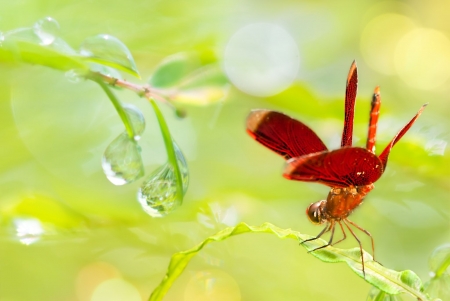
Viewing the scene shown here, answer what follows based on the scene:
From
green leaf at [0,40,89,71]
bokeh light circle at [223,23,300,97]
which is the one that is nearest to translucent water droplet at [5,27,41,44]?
green leaf at [0,40,89,71]

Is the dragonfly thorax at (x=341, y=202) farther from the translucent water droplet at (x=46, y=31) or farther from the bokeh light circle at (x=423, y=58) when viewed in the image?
the bokeh light circle at (x=423, y=58)

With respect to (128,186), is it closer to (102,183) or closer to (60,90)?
(102,183)

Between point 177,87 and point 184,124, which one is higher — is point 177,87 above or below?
above

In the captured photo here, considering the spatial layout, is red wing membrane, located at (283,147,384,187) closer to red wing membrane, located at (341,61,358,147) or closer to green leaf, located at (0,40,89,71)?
red wing membrane, located at (341,61,358,147)

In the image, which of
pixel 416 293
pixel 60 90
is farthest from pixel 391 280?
pixel 60 90

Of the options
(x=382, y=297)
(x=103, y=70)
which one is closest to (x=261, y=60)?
(x=103, y=70)

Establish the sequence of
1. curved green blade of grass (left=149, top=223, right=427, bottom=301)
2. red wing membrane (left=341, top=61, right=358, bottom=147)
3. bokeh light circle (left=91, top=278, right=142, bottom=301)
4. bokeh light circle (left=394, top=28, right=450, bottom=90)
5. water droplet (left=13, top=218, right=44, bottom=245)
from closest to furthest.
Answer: curved green blade of grass (left=149, top=223, right=427, bottom=301) < red wing membrane (left=341, top=61, right=358, bottom=147) < water droplet (left=13, top=218, right=44, bottom=245) < bokeh light circle (left=91, top=278, right=142, bottom=301) < bokeh light circle (left=394, top=28, right=450, bottom=90)
